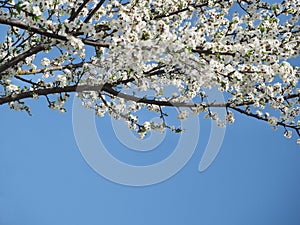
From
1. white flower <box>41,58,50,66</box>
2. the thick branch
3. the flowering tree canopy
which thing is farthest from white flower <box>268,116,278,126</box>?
white flower <box>41,58,50,66</box>

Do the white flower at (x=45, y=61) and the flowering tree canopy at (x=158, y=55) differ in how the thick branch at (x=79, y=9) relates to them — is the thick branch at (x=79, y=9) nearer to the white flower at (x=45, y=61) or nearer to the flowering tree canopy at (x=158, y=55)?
the flowering tree canopy at (x=158, y=55)

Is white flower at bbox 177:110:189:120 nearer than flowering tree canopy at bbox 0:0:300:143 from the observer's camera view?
No

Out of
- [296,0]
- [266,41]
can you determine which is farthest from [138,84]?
[296,0]

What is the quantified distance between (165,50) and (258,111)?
2.02 metres

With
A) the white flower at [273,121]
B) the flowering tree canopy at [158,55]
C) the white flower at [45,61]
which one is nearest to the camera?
the flowering tree canopy at [158,55]

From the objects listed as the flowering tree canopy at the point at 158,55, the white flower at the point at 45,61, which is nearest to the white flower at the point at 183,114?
the flowering tree canopy at the point at 158,55

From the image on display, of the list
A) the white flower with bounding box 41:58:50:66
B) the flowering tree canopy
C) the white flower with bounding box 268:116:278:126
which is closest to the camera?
the flowering tree canopy

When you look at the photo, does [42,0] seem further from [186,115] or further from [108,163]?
[108,163]

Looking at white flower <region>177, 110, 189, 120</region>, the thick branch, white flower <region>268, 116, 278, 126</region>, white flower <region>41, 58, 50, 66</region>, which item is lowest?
the thick branch

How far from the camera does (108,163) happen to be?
5.76 meters

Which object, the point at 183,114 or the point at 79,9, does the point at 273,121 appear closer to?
the point at 183,114

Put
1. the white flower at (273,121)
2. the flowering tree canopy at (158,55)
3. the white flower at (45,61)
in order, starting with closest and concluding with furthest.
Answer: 1. the flowering tree canopy at (158,55)
2. the white flower at (273,121)
3. the white flower at (45,61)

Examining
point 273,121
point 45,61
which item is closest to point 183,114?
point 273,121

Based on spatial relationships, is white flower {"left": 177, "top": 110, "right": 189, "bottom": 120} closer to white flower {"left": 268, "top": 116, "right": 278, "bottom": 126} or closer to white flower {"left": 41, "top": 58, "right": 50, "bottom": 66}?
white flower {"left": 268, "top": 116, "right": 278, "bottom": 126}
